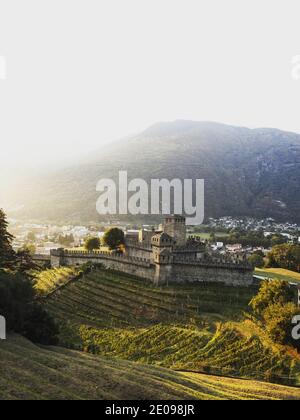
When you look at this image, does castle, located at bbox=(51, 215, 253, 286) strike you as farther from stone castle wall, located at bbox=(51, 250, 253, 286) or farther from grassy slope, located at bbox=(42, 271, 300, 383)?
grassy slope, located at bbox=(42, 271, 300, 383)

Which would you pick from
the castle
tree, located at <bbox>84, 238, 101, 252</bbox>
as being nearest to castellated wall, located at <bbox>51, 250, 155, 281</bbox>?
the castle

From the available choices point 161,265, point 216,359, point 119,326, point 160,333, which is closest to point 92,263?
point 161,265

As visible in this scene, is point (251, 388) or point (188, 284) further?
point (188, 284)

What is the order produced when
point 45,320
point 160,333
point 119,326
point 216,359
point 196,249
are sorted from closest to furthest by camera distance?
point 45,320, point 216,359, point 160,333, point 119,326, point 196,249

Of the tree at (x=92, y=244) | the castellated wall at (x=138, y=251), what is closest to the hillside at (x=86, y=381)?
the castellated wall at (x=138, y=251)

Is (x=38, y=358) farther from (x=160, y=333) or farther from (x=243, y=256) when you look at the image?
(x=243, y=256)

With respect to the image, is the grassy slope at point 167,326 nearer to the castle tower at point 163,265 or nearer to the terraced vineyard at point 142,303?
the terraced vineyard at point 142,303
